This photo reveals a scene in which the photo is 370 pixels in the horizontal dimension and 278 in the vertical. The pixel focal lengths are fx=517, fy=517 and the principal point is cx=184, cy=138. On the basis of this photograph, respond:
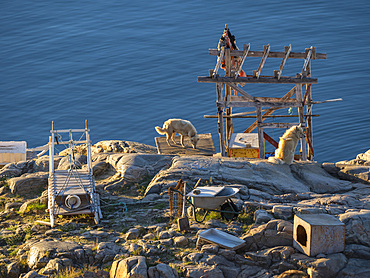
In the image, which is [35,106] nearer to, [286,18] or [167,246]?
[286,18]

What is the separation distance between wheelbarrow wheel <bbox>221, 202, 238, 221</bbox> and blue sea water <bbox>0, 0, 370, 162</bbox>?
809 inches

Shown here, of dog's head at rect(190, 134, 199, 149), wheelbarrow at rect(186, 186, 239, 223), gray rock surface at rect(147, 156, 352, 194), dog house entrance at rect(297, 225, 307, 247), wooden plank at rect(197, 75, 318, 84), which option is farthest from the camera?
dog's head at rect(190, 134, 199, 149)

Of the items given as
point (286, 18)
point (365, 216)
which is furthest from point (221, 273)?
point (286, 18)

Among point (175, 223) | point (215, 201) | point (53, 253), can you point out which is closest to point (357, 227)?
point (215, 201)

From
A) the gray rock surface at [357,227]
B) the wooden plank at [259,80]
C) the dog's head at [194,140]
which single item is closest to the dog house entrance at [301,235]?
the gray rock surface at [357,227]

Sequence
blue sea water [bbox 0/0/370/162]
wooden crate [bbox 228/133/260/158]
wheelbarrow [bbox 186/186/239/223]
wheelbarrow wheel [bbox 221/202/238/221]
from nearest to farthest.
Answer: wheelbarrow [bbox 186/186/239/223] → wheelbarrow wheel [bbox 221/202/238/221] → wooden crate [bbox 228/133/260/158] → blue sea water [bbox 0/0/370/162]

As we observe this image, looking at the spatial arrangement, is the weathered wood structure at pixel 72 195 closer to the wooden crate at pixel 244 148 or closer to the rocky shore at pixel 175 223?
the rocky shore at pixel 175 223

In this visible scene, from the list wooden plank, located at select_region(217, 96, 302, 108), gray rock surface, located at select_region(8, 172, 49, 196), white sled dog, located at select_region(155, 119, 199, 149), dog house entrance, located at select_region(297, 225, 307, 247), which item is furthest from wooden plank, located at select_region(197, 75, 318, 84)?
dog house entrance, located at select_region(297, 225, 307, 247)

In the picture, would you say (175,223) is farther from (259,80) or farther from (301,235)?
(259,80)

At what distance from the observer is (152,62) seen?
51.8 metres

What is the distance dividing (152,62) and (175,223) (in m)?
38.7

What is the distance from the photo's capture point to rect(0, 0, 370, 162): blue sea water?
41469 mm

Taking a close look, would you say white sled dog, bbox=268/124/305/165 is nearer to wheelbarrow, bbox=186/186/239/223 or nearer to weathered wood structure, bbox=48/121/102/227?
wheelbarrow, bbox=186/186/239/223

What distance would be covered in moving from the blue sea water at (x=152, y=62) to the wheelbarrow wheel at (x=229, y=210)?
20542mm
